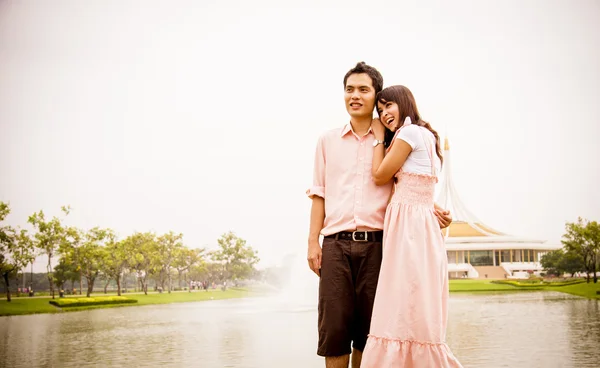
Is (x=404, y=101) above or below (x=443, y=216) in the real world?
above

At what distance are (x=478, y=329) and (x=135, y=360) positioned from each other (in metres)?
4.23

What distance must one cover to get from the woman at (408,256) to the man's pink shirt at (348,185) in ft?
0.20

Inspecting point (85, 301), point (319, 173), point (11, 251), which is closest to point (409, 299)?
point (319, 173)

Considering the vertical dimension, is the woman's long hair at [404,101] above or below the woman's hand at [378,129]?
above

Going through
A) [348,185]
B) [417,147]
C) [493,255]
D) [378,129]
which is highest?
[378,129]

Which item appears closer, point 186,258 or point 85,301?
point 85,301

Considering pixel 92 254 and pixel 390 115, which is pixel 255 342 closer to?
pixel 390 115

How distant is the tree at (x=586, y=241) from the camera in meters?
17.9

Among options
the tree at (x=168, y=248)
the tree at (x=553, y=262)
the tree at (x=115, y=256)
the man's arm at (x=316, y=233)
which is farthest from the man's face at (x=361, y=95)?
the tree at (x=553, y=262)

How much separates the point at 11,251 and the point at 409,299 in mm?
15152

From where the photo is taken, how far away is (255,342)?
6.07 meters

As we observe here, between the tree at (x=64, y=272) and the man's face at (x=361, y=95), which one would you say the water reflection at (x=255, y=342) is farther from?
the tree at (x=64, y=272)

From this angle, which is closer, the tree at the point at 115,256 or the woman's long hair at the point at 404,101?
the woman's long hair at the point at 404,101

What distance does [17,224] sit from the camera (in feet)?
50.0
